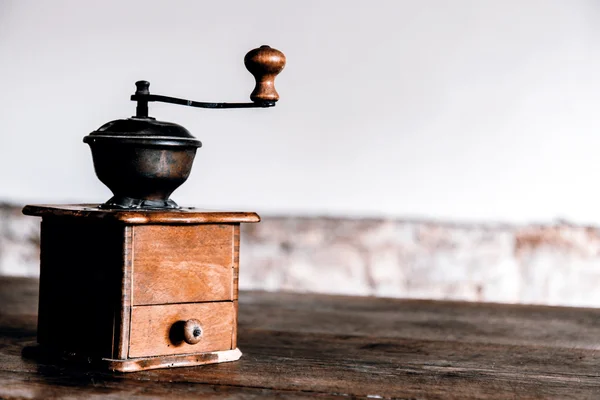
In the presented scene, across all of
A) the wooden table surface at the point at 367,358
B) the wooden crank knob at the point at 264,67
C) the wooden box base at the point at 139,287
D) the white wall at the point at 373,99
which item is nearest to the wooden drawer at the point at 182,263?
the wooden box base at the point at 139,287

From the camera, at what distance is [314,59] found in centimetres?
276

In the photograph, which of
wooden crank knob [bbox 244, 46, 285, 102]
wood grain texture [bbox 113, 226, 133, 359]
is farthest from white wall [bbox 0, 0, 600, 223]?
wood grain texture [bbox 113, 226, 133, 359]

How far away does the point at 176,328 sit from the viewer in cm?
126

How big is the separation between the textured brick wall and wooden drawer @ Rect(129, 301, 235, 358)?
1.52 m

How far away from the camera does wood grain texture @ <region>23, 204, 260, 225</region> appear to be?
120 cm

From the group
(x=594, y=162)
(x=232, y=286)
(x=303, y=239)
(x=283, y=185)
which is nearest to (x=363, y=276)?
(x=303, y=239)

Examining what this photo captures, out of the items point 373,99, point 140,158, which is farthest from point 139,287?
point 373,99

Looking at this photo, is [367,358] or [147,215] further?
[367,358]

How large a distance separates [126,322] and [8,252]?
6.31ft

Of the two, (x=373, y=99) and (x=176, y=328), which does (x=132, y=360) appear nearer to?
(x=176, y=328)

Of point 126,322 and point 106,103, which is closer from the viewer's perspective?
Result: point 126,322

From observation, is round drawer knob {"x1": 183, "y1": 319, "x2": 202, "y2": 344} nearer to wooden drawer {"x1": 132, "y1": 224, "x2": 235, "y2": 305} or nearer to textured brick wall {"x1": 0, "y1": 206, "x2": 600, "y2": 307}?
wooden drawer {"x1": 132, "y1": 224, "x2": 235, "y2": 305}

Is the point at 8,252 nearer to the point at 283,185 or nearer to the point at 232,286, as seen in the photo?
the point at 283,185

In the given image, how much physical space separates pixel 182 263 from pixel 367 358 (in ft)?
1.14
